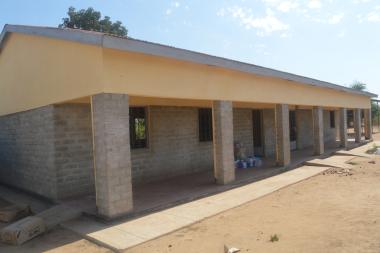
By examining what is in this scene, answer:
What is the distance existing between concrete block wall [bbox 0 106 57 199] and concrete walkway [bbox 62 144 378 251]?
8.13 feet

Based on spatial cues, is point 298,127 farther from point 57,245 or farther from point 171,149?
point 57,245

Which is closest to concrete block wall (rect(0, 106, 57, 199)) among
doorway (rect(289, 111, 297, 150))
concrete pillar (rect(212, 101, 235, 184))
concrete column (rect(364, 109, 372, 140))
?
concrete pillar (rect(212, 101, 235, 184))

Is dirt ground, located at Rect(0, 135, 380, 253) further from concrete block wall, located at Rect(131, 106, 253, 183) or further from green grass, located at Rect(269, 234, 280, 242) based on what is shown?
concrete block wall, located at Rect(131, 106, 253, 183)

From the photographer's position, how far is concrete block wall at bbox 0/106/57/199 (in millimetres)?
8922

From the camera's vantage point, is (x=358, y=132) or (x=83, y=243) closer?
(x=83, y=243)

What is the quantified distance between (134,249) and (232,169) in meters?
5.07

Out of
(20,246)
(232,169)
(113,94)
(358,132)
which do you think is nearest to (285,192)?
(232,169)

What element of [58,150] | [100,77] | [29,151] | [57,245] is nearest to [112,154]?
Answer: [100,77]

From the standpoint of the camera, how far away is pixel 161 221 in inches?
266

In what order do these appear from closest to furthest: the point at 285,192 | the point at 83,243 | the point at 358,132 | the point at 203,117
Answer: the point at 83,243
the point at 285,192
the point at 203,117
the point at 358,132

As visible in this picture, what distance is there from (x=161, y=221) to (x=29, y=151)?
17.5 ft

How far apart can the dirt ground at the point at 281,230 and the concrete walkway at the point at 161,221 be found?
151 mm

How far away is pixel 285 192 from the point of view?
917cm

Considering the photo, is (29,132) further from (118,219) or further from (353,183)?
(353,183)
